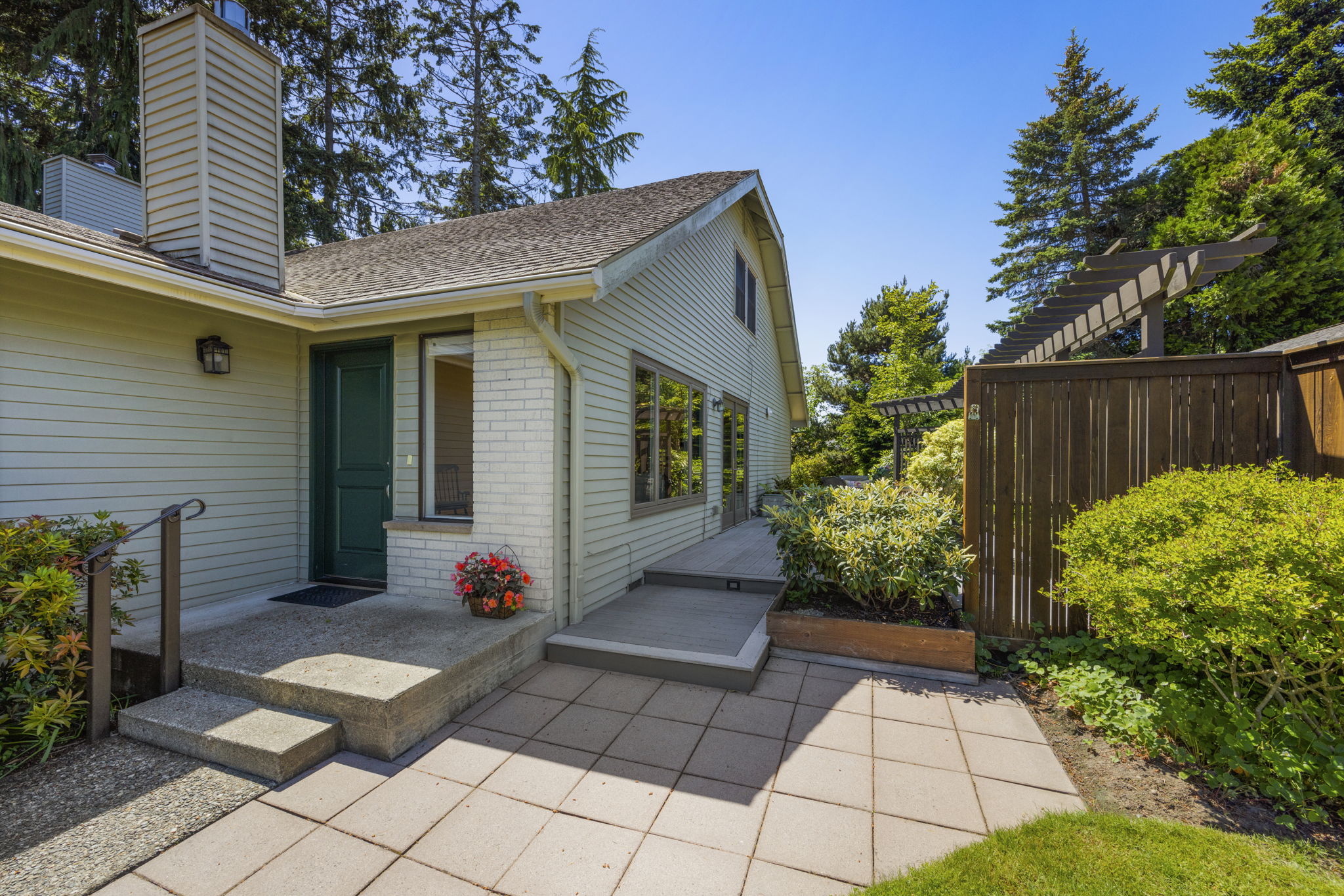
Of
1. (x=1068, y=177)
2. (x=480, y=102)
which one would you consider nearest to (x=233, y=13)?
(x=480, y=102)

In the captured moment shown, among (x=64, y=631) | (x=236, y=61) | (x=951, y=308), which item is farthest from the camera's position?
(x=951, y=308)

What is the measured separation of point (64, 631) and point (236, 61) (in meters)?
5.01

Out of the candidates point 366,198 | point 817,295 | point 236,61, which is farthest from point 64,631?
point 817,295

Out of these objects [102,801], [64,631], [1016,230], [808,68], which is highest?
[1016,230]

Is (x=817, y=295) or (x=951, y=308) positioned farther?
(x=951, y=308)

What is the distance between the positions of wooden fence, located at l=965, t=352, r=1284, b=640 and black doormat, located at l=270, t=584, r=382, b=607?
16.4ft

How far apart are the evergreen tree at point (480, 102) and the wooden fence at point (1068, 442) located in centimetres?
1548

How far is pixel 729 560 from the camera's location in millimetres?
6422

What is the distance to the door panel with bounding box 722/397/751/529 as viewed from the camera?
909cm

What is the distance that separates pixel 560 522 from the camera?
422cm

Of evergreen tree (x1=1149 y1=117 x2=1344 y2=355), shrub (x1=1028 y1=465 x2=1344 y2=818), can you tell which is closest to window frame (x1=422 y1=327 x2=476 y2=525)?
shrub (x1=1028 y1=465 x2=1344 y2=818)

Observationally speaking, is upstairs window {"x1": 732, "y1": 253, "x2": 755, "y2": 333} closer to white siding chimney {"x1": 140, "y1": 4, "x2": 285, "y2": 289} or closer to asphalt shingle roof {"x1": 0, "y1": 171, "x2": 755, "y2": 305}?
asphalt shingle roof {"x1": 0, "y1": 171, "x2": 755, "y2": 305}

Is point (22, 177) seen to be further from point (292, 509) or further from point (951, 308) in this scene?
point (951, 308)

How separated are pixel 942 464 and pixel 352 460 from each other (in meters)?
7.81
